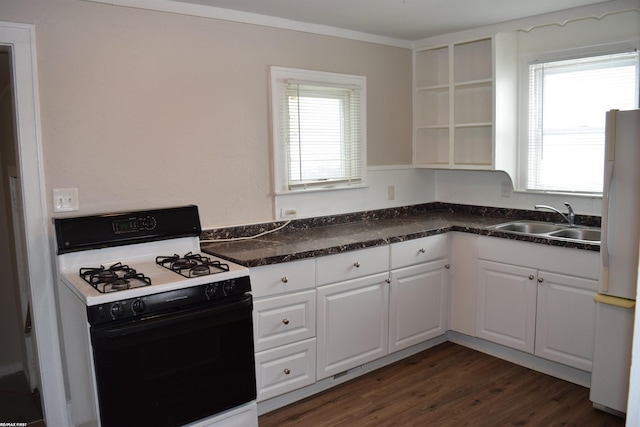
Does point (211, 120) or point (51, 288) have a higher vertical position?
point (211, 120)

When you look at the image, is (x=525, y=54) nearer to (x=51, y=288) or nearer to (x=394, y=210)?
(x=394, y=210)

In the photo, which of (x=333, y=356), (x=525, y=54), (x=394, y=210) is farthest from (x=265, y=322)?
(x=525, y=54)

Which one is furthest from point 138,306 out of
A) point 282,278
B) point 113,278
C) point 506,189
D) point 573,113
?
point 573,113

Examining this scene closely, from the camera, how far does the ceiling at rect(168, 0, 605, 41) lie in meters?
2.93

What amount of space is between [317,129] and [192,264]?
1.43m

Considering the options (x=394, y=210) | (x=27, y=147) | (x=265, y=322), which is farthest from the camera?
(x=394, y=210)

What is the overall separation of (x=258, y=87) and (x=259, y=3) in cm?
50

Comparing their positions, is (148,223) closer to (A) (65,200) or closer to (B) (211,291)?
(A) (65,200)

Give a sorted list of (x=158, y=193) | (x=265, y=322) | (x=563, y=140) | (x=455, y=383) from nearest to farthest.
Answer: (x=265, y=322) → (x=158, y=193) → (x=455, y=383) → (x=563, y=140)

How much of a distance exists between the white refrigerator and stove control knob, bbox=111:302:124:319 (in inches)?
90.8

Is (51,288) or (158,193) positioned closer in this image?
(51,288)

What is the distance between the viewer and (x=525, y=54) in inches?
143

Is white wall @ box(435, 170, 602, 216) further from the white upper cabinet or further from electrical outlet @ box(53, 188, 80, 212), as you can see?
electrical outlet @ box(53, 188, 80, 212)

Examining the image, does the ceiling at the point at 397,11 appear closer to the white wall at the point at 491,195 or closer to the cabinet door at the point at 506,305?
the white wall at the point at 491,195
